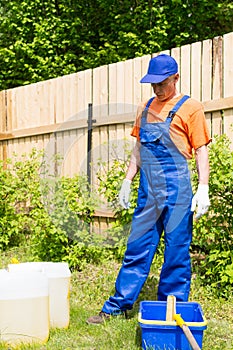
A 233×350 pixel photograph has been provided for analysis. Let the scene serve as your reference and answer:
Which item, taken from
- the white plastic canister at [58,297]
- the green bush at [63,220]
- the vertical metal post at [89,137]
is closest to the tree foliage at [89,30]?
the vertical metal post at [89,137]

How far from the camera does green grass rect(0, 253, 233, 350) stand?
3.58m

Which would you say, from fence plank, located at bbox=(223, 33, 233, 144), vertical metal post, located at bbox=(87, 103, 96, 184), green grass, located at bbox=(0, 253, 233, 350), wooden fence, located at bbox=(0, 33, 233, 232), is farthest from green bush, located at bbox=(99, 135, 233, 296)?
vertical metal post, located at bbox=(87, 103, 96, 184)

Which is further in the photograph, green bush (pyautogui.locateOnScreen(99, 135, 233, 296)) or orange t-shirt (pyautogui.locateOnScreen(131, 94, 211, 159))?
green bush (pyautogui.locateOnScreen(99, 135, 233, 296))

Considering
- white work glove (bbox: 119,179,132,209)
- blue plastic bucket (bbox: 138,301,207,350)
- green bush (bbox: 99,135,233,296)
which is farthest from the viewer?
green bush (bbox: 99,135,233,296)

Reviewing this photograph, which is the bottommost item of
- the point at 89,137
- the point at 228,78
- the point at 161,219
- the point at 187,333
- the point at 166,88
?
the point at 187,333

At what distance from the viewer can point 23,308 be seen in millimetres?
3533

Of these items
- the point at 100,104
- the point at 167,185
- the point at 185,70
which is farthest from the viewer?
the point at 100,104

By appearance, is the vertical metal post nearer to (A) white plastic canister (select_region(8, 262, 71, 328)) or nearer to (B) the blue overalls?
(B) the blue overalls

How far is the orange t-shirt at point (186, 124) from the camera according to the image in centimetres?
369

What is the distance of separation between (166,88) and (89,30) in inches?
314

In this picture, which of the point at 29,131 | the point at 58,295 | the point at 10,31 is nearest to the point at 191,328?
the point at 58,295

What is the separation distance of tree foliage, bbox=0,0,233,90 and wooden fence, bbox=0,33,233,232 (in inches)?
118

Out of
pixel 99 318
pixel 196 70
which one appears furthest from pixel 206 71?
pixel 99 318

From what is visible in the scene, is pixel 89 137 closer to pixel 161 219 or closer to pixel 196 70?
pixel 196 70
